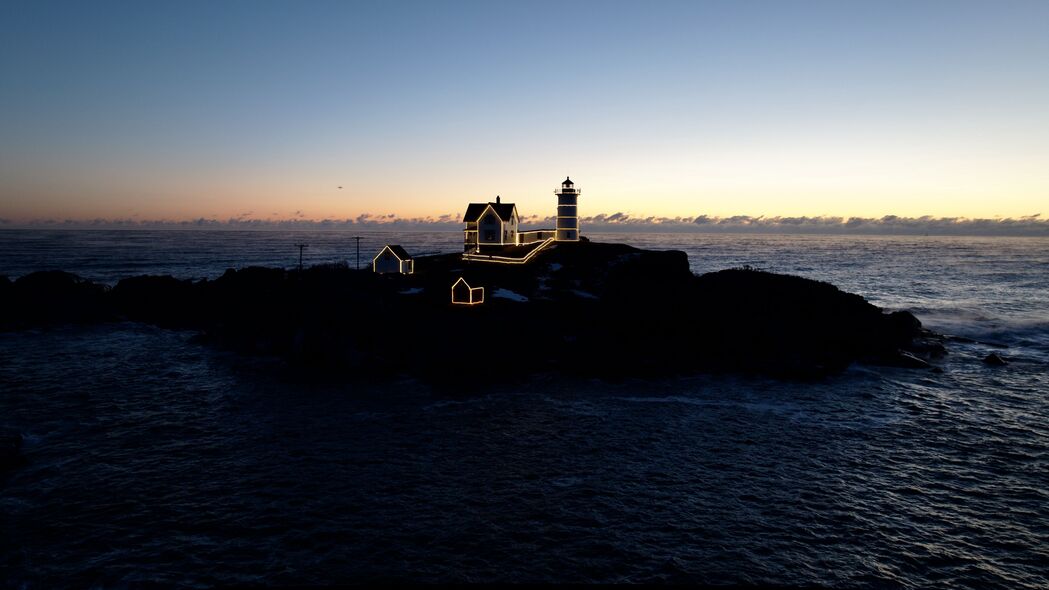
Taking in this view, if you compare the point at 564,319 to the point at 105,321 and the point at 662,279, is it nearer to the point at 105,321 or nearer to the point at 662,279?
the point at 662,279

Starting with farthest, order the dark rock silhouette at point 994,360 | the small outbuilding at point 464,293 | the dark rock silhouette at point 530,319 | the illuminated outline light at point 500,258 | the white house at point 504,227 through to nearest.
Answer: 1. the white house at point 504,227
2. the illuminated outline light at point 500,258
3. the small outbuilding at point 464,293
4. the dark rock silhouette at point 994,360
5. the dark rock silhouette at point 530,319

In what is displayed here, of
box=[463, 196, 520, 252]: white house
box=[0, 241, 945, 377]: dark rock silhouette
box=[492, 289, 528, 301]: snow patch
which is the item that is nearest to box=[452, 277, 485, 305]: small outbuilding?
→ box=[0, 241, 945, 377]: dark rock silhouette

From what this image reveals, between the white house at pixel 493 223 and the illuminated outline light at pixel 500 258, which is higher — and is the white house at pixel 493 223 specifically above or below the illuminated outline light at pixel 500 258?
above

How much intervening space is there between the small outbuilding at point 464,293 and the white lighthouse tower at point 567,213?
84.2 feet

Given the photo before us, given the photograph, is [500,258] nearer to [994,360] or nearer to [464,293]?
[464,293]

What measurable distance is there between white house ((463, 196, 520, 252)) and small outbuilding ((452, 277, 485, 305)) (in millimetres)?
20346

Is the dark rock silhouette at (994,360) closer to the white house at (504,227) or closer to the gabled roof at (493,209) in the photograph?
the white house at (504,227)

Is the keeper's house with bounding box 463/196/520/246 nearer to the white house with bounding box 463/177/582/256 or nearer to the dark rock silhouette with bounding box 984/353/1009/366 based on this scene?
the white house with bounding box 463/177/582/256

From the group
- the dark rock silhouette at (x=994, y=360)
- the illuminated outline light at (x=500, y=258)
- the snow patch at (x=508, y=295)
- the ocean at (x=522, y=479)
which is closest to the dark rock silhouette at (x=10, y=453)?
the ocean at (x=522, y=479)

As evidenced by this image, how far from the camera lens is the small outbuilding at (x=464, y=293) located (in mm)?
43938

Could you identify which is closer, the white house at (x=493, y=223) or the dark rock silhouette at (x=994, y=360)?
the dark rock silhouette at (x=994, y=360)

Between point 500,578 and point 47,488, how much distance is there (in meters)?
18.1

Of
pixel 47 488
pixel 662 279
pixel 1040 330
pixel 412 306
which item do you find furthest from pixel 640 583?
pixel 1040 330

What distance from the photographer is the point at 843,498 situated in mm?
20484
